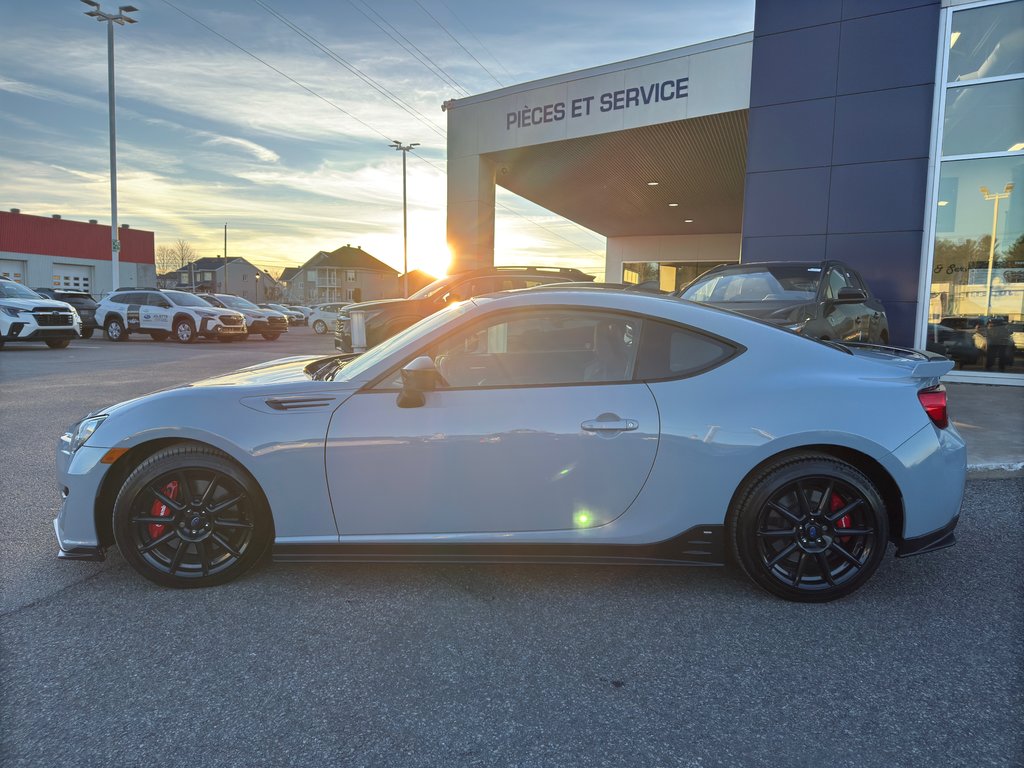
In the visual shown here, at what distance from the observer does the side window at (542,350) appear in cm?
294

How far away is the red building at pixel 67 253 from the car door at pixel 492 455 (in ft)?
172

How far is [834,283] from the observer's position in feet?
24.1

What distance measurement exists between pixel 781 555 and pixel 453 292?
28.4ft

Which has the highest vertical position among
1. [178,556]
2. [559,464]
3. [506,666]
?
[559,464]

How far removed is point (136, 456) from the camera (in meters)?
2.97

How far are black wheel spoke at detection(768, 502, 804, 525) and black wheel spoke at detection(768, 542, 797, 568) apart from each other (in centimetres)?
11

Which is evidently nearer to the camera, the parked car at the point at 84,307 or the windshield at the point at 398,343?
the windshield at the point at 398,343

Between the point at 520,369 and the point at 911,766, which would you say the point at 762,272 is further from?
the point at 911,766

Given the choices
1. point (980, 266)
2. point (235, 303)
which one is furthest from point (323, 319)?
point (980, 266)

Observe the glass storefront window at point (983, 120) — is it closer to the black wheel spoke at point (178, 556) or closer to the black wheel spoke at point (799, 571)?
the black wheel spoke at point (799, 571)

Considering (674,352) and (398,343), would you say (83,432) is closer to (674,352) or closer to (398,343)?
(398,343)

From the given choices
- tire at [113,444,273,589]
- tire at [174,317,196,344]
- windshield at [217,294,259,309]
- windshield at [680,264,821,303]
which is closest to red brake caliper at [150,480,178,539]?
tire at [113,444,273,589]

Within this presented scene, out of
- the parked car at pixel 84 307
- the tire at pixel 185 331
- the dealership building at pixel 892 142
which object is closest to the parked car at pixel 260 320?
the tire at pixel 185 331

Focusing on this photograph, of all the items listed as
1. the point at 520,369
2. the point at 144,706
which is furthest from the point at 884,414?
the point at 144,706
